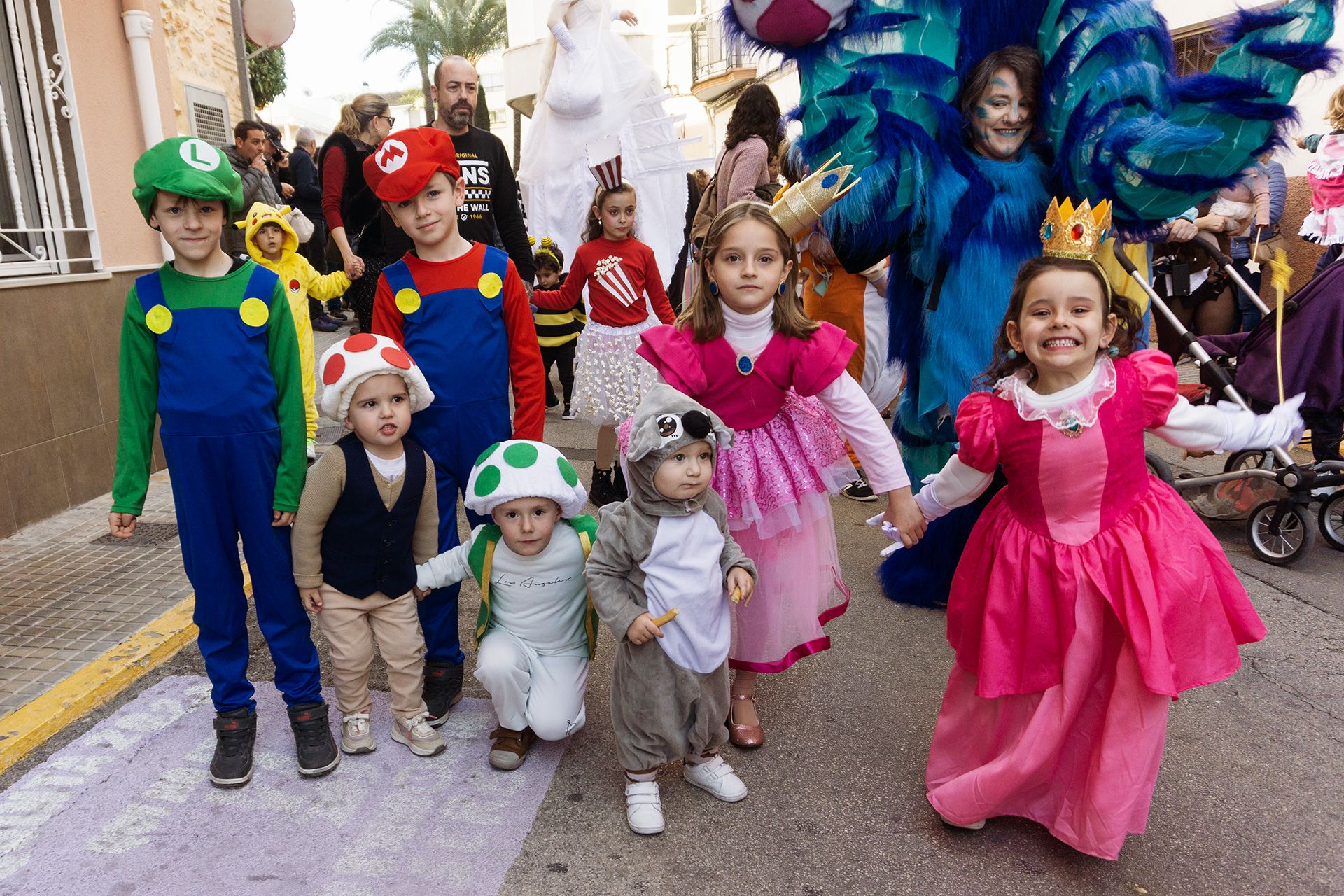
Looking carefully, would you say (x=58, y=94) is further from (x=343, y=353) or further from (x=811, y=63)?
(x=811, y=63)

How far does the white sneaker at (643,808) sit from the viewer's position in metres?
2.53

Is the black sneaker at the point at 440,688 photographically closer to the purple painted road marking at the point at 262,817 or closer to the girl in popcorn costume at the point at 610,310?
the purple painted road marking at the point at 262,817

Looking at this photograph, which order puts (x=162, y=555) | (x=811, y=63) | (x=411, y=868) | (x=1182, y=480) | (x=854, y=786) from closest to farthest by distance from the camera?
(x=411, y=868) → (x=854, y=786) → (x=811, y=63) → (x=162, y=555) → (x=1182, y=480)

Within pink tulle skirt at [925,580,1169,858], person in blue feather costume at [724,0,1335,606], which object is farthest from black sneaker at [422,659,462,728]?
person in blue feather costume at [724,0,1335,606]

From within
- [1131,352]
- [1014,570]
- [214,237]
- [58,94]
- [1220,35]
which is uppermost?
[58,94]

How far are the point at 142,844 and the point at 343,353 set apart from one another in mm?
1398

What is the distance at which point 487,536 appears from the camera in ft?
9.34

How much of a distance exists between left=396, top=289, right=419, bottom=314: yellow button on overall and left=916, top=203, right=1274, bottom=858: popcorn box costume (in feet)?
5.48

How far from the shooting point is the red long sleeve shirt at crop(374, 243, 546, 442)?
297cm

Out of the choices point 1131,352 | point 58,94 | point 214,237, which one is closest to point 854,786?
point 1131,352

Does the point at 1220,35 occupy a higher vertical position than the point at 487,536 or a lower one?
higher

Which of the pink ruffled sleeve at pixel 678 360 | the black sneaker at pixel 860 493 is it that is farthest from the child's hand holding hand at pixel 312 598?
the black sneaker at pixel 860 493

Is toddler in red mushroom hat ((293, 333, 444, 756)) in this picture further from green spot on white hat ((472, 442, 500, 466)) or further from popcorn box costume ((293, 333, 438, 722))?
green spot on white hat ((472, 442, 500, 466))

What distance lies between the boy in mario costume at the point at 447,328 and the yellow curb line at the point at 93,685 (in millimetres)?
783
